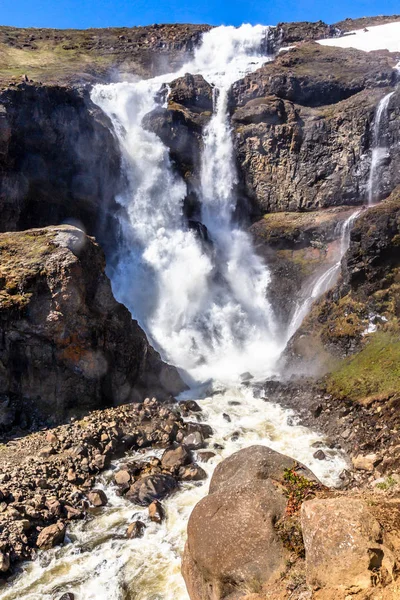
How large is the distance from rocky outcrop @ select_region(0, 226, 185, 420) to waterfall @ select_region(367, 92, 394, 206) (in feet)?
101

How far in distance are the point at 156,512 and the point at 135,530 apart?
1.03m

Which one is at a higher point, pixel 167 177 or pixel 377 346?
pixel 167 177

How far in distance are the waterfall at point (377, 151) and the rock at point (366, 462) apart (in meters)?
31.9

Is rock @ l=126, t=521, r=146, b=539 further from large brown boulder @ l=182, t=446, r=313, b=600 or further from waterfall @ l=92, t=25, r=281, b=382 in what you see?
waterfall @ l=92, t=25, r=281, b=382

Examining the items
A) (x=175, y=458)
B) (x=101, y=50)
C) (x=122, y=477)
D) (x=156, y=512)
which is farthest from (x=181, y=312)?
(x=101, y=50)

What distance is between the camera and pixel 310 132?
4600 cm

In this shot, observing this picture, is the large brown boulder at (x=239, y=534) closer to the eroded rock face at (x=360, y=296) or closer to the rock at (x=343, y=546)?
the rock at (x=343, y=546)

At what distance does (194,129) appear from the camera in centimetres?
4872

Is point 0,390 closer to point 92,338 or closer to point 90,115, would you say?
point 92,338

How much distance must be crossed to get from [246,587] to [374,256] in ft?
75.2

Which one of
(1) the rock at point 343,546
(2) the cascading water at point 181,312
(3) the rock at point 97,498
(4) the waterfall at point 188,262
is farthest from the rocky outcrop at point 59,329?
(1) the rock at point 343,546

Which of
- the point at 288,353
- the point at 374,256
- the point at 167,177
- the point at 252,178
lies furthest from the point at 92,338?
the point at 252,178

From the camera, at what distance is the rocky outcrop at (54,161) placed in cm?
3447

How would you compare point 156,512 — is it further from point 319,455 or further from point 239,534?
point 319,455
